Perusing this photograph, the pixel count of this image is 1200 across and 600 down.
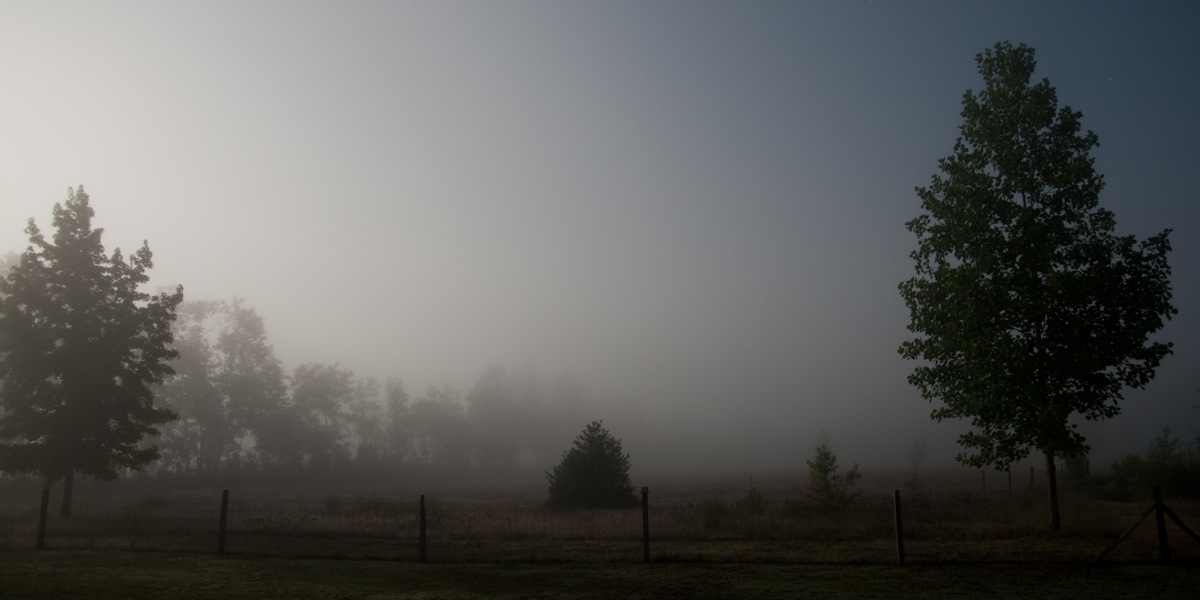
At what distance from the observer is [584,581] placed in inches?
549

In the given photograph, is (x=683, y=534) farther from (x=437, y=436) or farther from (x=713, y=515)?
(x=437, y=436)

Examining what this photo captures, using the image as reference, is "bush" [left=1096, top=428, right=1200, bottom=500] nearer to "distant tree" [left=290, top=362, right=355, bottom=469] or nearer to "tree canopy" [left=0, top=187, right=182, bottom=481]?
"tree canopy" [left=0, top=187, right=182, bottom=481]

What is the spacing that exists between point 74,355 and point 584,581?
1196 inches

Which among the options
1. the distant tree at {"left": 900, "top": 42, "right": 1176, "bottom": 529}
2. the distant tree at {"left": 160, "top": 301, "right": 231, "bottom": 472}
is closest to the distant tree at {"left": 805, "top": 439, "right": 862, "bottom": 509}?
the distant tree at {"left": 900, "top": 42, "right": 1176, "bottom": 529}

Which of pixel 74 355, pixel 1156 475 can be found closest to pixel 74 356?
pixel 74 355

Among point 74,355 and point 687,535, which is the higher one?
point 74,355

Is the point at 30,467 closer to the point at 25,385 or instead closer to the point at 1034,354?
the point at 25,385

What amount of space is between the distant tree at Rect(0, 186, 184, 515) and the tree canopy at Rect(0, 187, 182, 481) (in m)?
0.04

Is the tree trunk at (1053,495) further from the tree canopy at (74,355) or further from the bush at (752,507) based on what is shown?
the tree canopy at (74,355)

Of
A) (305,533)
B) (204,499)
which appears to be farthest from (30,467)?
(305,533)

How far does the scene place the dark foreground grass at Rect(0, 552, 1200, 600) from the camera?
1239 centimetres

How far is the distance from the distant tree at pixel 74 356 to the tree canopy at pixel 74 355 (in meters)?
0.04

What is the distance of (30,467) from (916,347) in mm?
36951

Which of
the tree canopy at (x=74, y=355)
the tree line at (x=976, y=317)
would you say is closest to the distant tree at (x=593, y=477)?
the tree line at (x=976, y=317)
